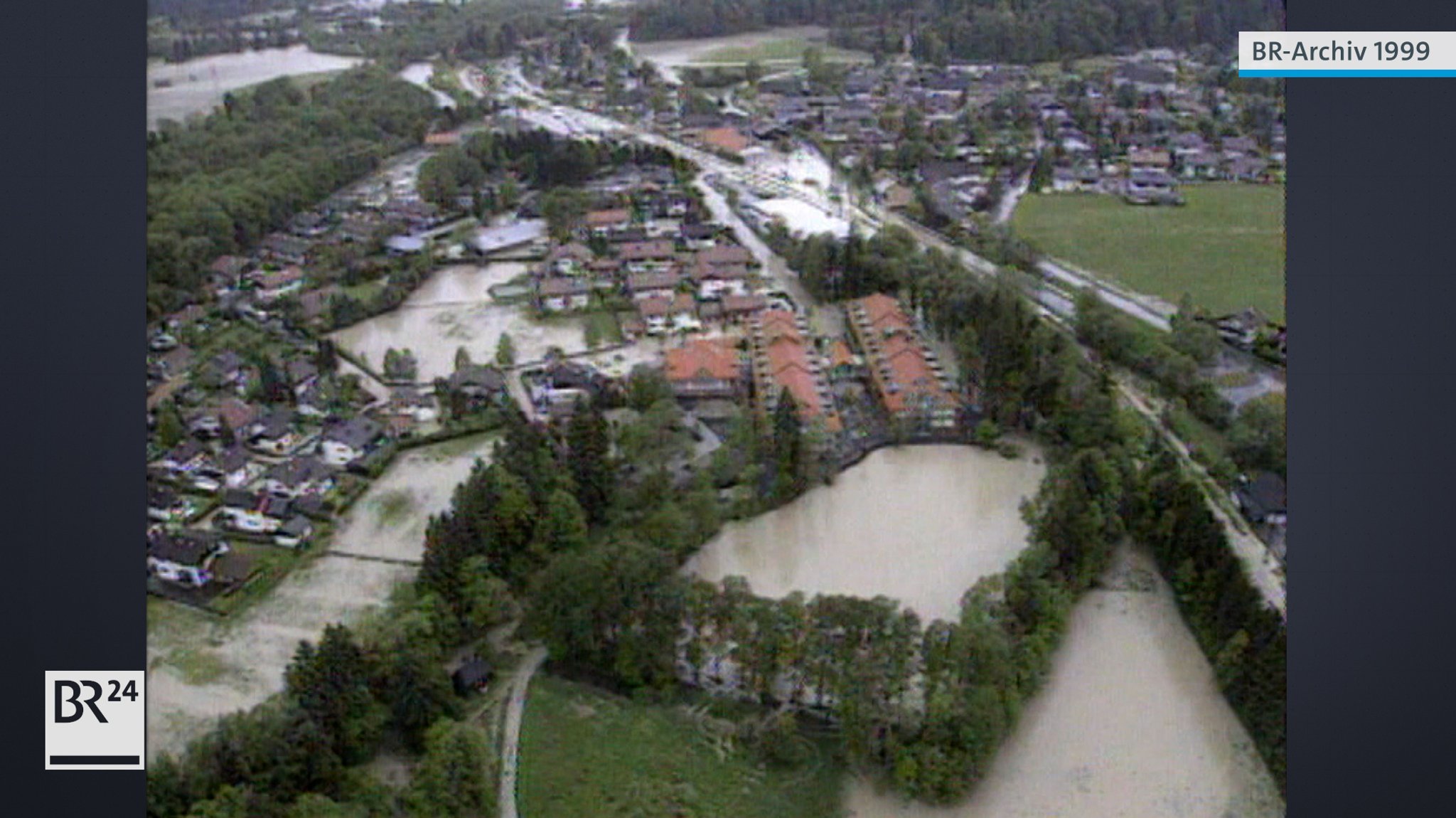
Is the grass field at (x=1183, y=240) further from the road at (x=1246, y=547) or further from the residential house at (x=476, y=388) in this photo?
the residential house at (x=476, y=388)

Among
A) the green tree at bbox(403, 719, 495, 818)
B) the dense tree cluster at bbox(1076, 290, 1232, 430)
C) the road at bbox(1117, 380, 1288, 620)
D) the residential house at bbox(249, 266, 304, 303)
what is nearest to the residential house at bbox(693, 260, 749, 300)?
the dense tree cluster at bbox(1076, 290, 1232, 430)

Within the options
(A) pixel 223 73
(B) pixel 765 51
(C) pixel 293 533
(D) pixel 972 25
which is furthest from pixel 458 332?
(D) pixel 972 25

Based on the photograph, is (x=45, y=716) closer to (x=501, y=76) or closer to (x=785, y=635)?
(x=785, y=635)

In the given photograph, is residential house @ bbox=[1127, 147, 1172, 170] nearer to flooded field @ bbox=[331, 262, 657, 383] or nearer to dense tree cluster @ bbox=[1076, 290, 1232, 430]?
dense tree cluster @ bbox=[1076, 290, 1232, 430]

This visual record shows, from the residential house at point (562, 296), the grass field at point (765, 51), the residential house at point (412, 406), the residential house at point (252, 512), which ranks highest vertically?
the grass field at point (765, 51)

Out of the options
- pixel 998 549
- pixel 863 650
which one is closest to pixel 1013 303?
pixel 998 549

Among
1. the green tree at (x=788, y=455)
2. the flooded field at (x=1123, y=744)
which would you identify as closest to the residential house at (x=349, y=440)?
the green tree at (x=788, y=455)

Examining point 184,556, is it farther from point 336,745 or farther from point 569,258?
point 569,258
